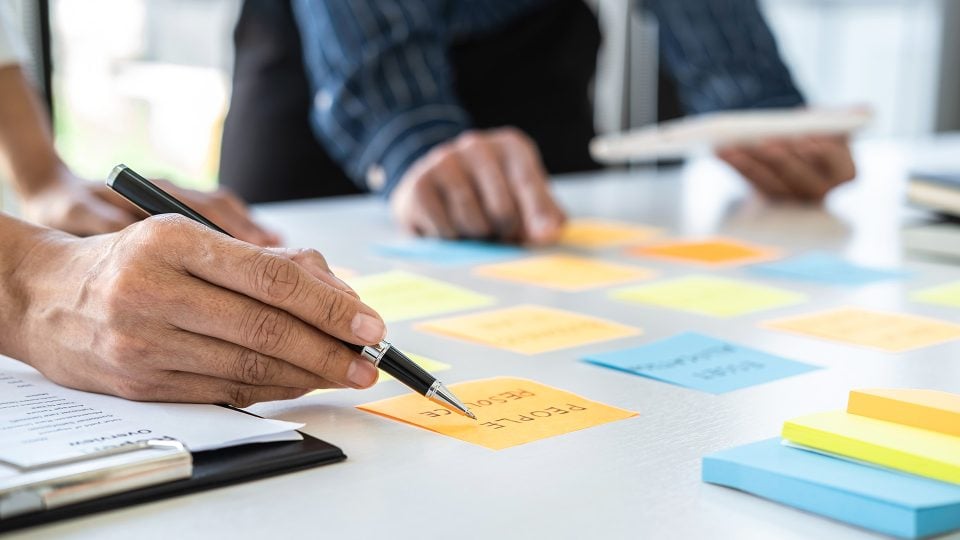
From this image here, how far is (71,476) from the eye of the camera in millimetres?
536

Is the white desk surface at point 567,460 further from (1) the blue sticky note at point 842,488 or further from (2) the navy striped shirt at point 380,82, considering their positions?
(2) the navy striped shirt at point 380,82

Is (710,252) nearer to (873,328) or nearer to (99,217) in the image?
(873,328)

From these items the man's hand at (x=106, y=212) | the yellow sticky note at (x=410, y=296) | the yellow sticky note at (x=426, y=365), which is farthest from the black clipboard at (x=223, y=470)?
the man's hand at (x=106, y=212)

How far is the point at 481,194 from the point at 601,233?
17cm

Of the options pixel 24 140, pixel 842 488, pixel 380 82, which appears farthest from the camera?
pixel 380 82

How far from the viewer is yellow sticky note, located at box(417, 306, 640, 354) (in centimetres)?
90

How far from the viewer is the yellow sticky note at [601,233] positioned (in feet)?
4.57


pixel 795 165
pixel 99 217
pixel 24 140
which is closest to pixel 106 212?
pixel 99 217

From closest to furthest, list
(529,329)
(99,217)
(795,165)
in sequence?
(529,329) → (99,217) → (795,165)

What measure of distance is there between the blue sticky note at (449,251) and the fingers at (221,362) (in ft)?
1.84

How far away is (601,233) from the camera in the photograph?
146 centimetres

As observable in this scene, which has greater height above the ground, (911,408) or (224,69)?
(224,69)

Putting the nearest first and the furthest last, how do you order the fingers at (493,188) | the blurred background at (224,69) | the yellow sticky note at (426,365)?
the yellow sticky note at (426,365)
the fingers at (493,188)
the blurred background at (224,69)

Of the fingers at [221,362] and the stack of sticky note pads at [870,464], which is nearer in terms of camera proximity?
the stack of sticky note pads at [870,464]
